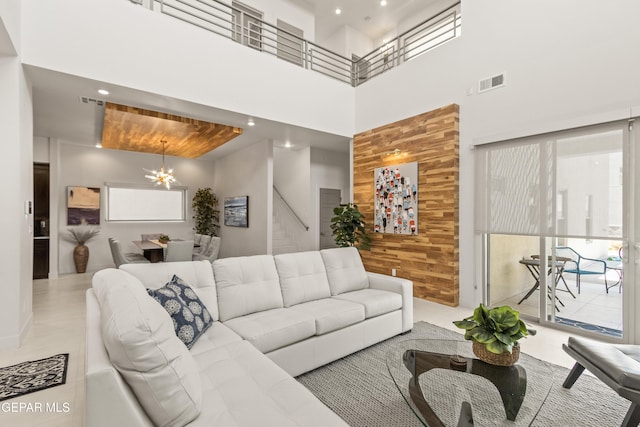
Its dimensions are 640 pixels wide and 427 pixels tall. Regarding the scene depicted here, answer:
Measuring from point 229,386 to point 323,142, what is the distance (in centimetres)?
569

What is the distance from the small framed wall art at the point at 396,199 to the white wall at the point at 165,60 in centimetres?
154

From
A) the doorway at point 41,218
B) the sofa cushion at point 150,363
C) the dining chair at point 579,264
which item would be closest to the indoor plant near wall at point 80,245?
the doorway at point 41,218

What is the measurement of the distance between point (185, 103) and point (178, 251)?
229 cm

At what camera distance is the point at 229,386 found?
59.7 inches

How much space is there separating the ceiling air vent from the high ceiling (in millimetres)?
2614

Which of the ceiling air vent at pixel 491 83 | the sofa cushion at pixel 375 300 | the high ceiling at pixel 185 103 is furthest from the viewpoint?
the ceiling air vent at pixel 491 83

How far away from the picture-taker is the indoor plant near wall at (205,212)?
839 cm

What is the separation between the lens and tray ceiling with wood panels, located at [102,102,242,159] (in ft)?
16.2

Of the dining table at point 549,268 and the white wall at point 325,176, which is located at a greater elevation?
the white wall at point 325,176

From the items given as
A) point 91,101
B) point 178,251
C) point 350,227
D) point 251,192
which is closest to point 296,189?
point 251,192

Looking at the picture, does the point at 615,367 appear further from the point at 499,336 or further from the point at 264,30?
the point at 264,30

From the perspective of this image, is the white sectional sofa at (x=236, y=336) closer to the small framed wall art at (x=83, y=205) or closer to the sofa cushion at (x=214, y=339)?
the sofa cushion at (x=214, y=339)

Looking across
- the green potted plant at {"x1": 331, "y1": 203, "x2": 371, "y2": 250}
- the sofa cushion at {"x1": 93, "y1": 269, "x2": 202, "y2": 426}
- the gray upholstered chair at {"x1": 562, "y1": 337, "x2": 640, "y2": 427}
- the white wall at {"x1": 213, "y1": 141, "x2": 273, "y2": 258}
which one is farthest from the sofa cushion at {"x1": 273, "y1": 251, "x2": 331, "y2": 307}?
the white wall at {"x1": 213, "y1": 141, "x2": 273, "y2": 258}

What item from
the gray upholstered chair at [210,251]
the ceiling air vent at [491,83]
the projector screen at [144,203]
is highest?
the ceiling air vent at [491,83]
